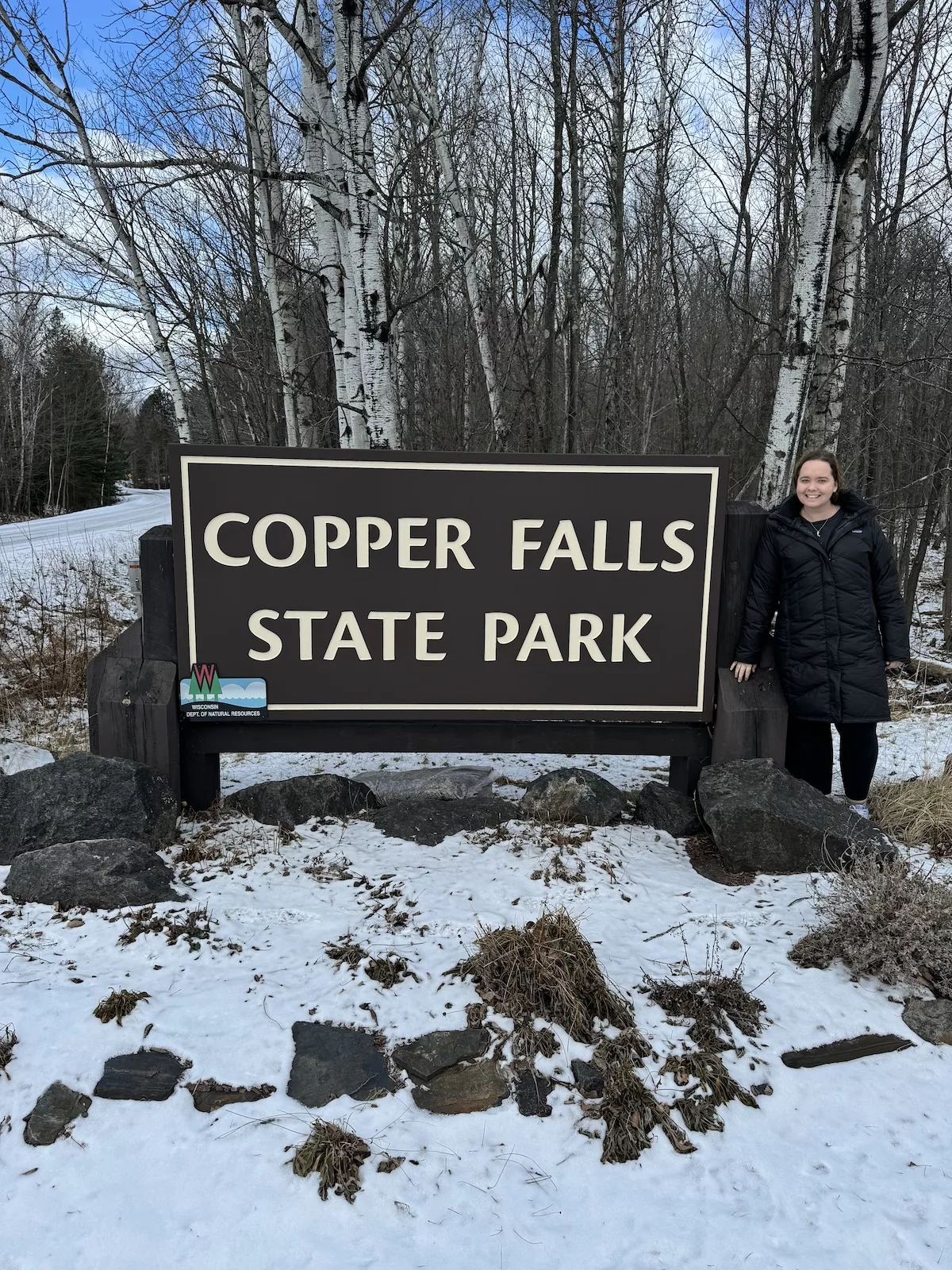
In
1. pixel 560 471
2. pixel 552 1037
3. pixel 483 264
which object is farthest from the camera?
pixel 483 264

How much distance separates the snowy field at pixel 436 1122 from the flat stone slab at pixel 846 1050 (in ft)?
0.09

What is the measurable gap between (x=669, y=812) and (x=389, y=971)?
181 centimetres

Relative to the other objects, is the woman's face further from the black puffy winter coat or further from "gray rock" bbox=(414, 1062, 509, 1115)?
"gray rock" bbox=(414, 1062, 509, 1115)

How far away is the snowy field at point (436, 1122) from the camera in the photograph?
69.9 inches

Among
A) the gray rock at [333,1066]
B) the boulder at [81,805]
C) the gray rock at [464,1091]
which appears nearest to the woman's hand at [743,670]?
the gray rock at [464,1091]

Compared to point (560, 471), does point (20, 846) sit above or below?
below

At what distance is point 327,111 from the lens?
5.29 metres

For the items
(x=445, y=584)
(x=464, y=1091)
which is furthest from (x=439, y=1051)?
(x=445, y=584)

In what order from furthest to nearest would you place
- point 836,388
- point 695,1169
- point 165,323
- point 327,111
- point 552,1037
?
point 165,323, point 836,388, point 327,111, point 552,1037, point 695,1169

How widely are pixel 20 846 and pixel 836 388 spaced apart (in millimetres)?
6474

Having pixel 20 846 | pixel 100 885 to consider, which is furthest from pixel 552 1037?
pixel 20 846

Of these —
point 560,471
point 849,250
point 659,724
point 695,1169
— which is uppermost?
point 849,250

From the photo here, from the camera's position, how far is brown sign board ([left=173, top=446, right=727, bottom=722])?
3.64 metres

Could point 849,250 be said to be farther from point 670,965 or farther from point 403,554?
point 670,965
